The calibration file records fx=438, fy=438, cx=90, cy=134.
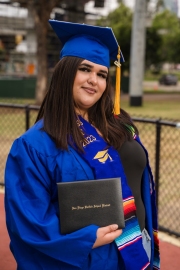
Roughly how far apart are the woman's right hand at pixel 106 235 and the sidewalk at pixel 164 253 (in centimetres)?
192

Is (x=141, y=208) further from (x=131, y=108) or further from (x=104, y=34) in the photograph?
(x=131, y=108)

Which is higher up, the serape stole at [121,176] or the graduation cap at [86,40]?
the graduation cap at [86,40]

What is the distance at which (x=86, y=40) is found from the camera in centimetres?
204

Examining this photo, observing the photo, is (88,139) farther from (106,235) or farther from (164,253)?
(164,253)

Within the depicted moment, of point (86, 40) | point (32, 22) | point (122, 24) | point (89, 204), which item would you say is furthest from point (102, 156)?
point (32, 22)

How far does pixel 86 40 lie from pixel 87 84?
0.73 feet

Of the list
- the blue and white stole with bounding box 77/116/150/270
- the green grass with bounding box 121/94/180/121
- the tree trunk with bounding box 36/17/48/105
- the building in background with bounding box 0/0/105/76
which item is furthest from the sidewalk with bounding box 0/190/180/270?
the building in background with bounding box 0/0/105/76

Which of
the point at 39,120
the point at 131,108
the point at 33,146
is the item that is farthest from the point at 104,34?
the point at 131,108

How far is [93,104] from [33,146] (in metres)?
0.42

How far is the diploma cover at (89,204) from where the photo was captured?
5.92ft

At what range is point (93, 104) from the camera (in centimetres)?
211

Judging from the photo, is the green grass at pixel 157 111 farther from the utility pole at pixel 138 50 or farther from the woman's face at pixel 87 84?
the woman's face at pixel 87 84

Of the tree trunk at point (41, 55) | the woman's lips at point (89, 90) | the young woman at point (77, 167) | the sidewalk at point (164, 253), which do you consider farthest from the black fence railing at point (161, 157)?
the tree trunk at point (41, 55)

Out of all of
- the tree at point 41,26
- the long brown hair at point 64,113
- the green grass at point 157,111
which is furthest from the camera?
the tree at point 41,26
